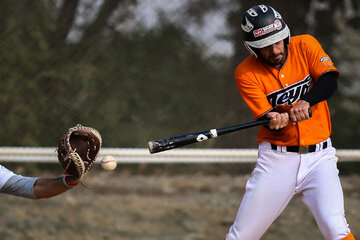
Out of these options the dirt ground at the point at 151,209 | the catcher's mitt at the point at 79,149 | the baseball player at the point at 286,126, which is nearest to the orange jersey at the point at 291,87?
the baseball player at the point at 286,126

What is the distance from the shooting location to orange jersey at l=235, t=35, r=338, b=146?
10.8 feet

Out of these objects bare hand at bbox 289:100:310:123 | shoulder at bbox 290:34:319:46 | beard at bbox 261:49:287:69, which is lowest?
bare hand at bbox 289:100:310:123

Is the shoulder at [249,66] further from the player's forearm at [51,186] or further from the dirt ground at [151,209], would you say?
the dirt ground at [151,209]

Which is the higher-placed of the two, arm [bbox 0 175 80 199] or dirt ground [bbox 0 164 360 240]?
arm [bbox 0 175 80 199]

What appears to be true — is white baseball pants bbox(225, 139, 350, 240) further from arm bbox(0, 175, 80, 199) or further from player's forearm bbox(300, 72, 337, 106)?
arm bbox(0, 175, 80, 199)

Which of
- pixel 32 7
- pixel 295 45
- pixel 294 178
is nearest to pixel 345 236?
pixel 294 178

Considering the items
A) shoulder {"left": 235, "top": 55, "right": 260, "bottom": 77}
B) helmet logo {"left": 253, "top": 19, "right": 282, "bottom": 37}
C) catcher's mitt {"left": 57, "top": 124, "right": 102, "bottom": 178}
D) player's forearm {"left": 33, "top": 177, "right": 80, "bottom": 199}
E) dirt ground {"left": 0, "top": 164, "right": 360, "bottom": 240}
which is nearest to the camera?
catcher's mitt {"left": 57, "top": 124, "right": 102, "bottom": 178}

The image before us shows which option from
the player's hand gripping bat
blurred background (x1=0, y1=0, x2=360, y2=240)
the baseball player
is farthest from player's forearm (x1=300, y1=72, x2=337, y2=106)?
blurred background (x1=0, y1=0, x2=360, y2=240)

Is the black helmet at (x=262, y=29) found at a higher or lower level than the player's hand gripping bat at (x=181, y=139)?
higher

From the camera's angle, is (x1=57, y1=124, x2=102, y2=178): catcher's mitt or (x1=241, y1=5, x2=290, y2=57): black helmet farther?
(x1=241, y1=5, x2=290, y2=57): black helmet

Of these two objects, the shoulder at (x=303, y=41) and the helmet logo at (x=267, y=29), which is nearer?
the helmet logo at (x=267, y=29)

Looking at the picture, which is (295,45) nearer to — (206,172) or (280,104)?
(280,104)

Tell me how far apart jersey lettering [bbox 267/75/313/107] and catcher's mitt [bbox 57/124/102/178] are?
1.15 m

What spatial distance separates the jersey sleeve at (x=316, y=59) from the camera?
325 centimetres
